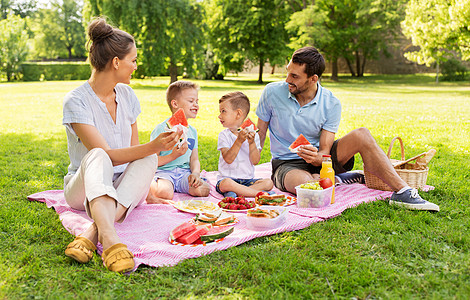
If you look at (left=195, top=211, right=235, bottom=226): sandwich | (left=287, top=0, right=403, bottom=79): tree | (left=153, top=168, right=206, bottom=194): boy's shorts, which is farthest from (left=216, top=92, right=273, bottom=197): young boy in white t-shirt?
→ (left=287, top=0, right=403, bottom=79): tree

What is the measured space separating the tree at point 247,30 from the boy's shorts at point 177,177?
23988 mm

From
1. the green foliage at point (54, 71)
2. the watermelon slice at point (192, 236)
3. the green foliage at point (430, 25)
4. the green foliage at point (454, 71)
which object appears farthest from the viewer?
the green foliage at point (54, 71)

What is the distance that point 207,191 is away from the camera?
4469mm

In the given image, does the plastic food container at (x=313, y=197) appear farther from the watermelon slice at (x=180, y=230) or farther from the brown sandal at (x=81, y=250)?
the brown sandal at (x=81, y=250)

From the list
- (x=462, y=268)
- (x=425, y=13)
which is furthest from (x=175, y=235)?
(x=425, y=13)

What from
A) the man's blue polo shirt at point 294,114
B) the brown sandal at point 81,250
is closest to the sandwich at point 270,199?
the man's blue polo shirt at point 294,114

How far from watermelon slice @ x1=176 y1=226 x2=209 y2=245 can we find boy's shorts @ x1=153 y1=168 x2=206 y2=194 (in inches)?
53.7

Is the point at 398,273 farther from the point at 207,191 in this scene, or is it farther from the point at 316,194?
the point at 207,191

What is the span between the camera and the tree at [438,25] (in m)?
16.8

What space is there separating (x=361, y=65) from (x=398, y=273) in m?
38.2

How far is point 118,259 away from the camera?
267 centimetres

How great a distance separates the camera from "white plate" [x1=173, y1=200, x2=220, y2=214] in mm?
3865

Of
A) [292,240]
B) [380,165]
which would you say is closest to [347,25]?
[380,165]

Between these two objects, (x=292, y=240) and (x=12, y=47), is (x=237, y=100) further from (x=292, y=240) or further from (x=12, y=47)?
(x=12, y=47)
